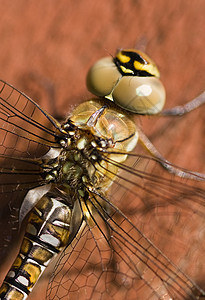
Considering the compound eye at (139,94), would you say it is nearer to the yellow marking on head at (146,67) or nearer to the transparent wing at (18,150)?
the yellow marking on head at (146,67)

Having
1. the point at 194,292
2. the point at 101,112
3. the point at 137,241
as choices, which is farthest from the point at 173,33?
the point at 194,292

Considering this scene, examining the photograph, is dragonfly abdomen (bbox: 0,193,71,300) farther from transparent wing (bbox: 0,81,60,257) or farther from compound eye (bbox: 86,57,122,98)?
compound eye (bbox: 86,57,122,98)

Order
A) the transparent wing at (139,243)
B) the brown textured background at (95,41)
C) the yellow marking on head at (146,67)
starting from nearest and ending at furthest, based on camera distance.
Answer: the transparent wing at (139,243)
the yellow marking on head at (146,67)
the brown textured background at (95,41)

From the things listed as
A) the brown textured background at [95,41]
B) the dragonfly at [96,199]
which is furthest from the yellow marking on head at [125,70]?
the brown textured background at [95,41]

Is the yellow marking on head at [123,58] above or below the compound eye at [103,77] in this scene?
above

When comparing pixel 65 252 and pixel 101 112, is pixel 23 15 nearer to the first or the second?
pixel 101 112

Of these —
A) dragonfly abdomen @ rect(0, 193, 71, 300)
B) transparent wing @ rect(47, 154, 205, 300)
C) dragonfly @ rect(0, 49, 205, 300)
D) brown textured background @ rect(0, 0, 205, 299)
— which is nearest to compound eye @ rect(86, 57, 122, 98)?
dragonfly @ rect(0, 49, 205, 300)
